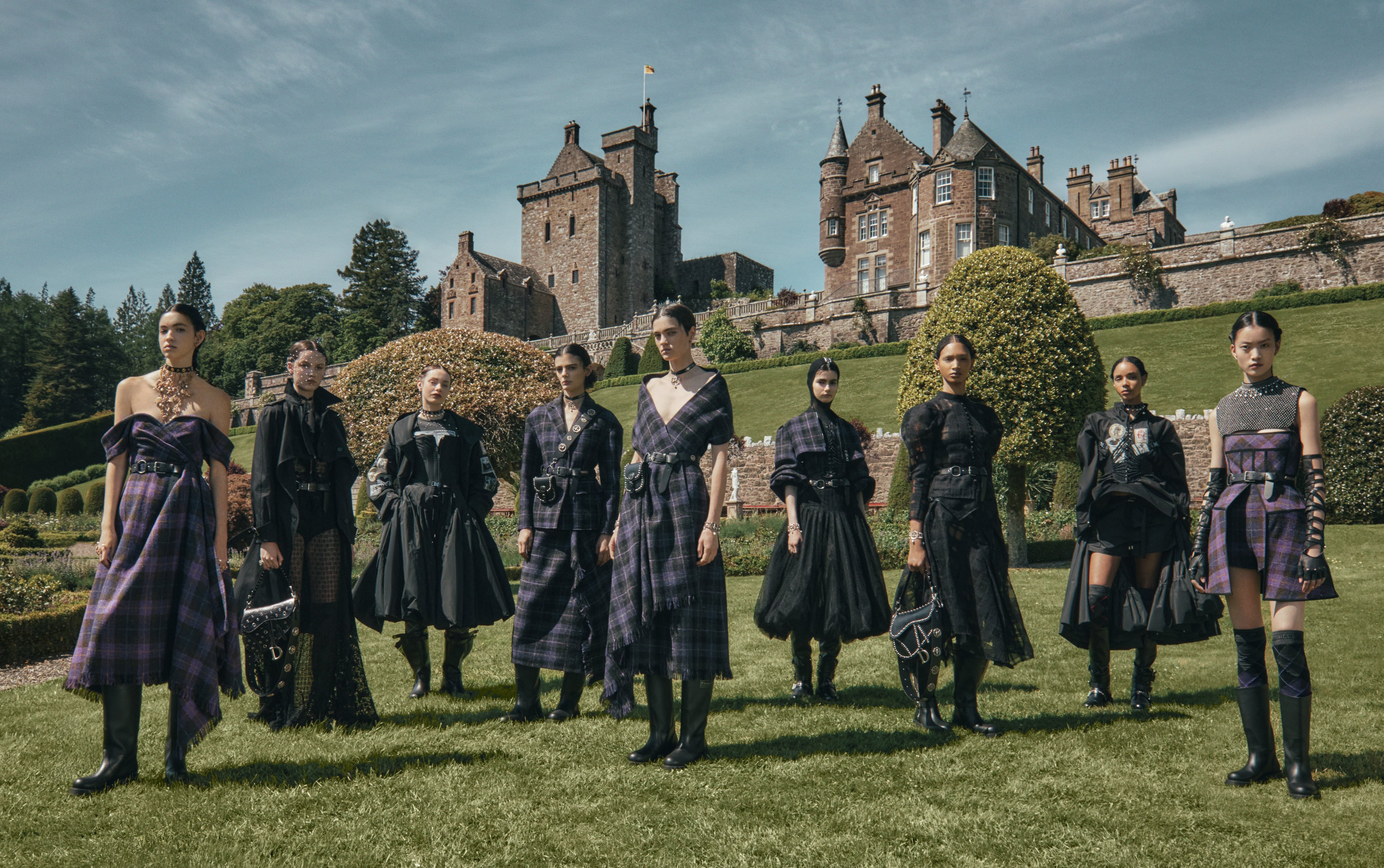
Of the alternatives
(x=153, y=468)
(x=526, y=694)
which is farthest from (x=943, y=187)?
(x=153, y=468)

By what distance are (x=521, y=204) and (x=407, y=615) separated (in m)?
60.6

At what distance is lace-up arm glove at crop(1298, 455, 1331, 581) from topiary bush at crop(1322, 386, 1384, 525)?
49.9 ft

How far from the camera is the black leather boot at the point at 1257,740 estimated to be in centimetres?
408

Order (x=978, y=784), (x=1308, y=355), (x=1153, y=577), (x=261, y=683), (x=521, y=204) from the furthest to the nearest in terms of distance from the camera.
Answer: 1. (x=521, y=204)
2. (x=1308, y=355)
3. (x=1153, y=577)
4. (x=261, y=683)
5. (x=978, y=784)

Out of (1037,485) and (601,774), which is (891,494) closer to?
(1037,485)

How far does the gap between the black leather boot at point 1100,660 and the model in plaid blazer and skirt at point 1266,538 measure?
1.51 metres

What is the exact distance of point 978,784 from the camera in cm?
414

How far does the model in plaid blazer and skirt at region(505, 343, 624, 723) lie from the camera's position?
17.9 ft

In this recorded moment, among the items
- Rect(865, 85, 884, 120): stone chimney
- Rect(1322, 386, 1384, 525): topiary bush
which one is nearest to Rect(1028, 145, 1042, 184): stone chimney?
Rect(865, 85, 884, 120): stone chimney

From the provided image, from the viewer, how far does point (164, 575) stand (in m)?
4.25

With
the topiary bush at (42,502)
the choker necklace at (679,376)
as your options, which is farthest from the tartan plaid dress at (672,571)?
the topiary bush at (42,502)

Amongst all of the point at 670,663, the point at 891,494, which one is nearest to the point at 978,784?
the point at 670,663

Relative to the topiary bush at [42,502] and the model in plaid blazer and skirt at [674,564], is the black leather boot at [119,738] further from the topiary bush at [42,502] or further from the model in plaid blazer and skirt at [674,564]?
the topiary bush at [42,502]

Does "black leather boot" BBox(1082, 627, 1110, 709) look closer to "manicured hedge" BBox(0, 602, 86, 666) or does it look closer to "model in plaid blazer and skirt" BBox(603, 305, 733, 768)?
"model in plaid blazer and skirt" BBox(603, 305, 733, 768)
